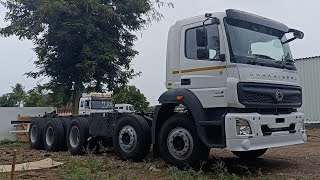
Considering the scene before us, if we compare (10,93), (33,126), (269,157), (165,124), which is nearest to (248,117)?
(165,124)

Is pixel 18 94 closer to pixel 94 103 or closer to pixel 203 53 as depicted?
pixel 94 103

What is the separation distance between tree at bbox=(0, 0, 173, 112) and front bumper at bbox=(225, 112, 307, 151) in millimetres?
14773

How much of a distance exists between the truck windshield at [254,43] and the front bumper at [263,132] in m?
1.09

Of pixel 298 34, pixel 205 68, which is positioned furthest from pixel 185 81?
pixel 298 34

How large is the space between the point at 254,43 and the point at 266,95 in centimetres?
103

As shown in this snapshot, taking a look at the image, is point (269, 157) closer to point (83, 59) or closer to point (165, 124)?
point (165, 124)

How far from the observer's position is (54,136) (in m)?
12.3

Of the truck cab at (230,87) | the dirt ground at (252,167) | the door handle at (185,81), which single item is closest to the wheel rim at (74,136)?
the dirt ground at (252,167)

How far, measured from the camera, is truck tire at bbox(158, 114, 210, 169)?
7.28m

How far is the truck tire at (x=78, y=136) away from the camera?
1087cm

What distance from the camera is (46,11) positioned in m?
20.6

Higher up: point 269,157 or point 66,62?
point 66,62

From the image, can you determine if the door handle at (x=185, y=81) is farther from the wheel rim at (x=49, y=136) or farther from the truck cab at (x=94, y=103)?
the truck cab at (x=94, y=103)

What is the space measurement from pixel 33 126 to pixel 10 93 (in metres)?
44.3
